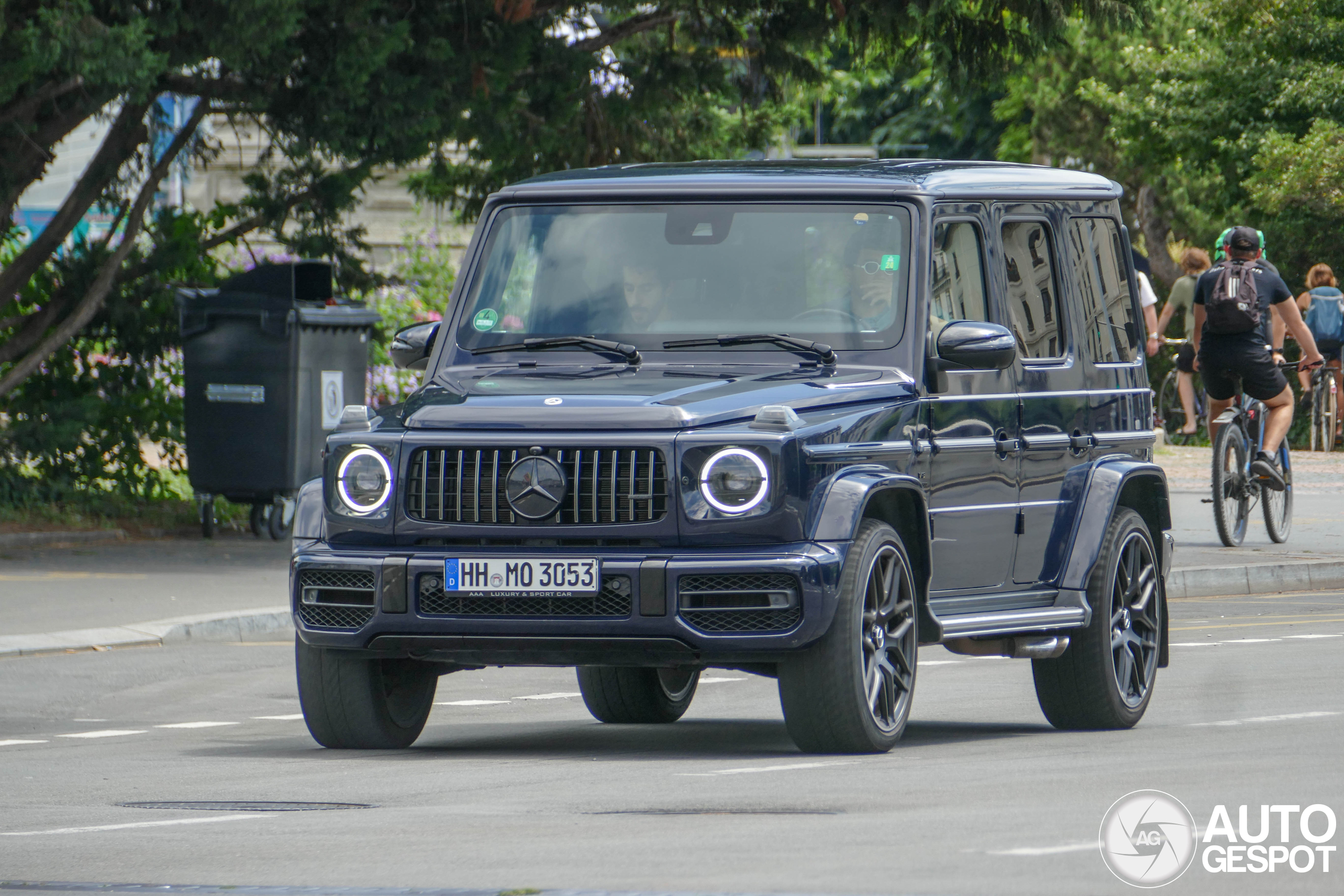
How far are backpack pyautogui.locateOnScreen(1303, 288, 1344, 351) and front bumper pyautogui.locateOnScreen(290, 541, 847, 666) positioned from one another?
2046 centimetres

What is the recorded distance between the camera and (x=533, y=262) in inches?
333

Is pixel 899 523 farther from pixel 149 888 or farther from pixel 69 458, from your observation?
pixel 69 458

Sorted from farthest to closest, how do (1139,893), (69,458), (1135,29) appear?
(69,458) → (1135,29) → (1139,893)

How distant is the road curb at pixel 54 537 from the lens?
16.8m

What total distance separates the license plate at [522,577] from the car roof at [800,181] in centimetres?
163

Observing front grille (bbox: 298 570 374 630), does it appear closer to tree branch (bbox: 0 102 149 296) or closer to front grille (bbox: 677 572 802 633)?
front grille (bbox: 677 572 802 633)

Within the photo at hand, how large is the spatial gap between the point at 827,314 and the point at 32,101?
908 centimetres

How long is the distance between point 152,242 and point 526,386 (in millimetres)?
11574

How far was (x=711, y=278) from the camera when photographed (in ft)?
27.0

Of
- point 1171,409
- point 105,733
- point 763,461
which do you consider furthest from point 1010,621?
point 1171,409

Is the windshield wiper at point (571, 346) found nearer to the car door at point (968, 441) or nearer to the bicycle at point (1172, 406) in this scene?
the car door at point (968, 441)

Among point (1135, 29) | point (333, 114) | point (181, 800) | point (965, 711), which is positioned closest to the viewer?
point (181, 800)

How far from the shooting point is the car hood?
7320 millimetres

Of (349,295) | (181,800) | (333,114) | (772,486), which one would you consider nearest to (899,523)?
(772,486)
